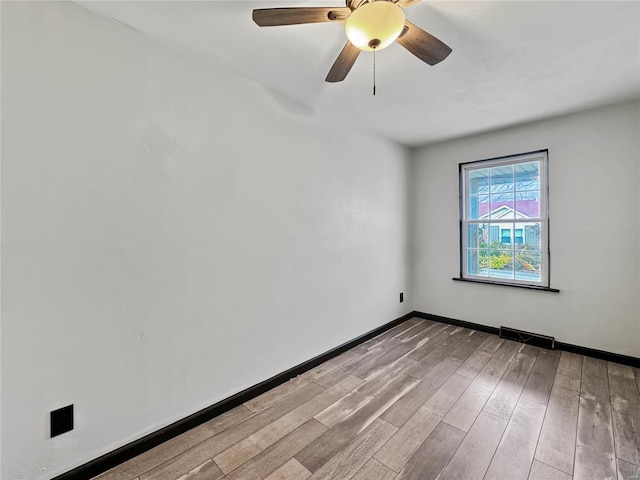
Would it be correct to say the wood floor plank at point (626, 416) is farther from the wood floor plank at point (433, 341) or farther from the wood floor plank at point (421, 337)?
the wood floor plank at point (421, 337)

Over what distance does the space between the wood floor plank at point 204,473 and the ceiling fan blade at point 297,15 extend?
2.26 metres

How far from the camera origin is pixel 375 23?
121 cm

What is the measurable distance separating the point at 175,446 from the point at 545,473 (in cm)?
205

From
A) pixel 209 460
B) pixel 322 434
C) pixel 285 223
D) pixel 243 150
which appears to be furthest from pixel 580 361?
pixel 243 150

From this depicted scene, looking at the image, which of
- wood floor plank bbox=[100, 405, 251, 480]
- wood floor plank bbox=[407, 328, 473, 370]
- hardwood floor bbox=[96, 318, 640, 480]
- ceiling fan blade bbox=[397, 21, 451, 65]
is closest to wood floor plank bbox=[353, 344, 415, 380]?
hardwood floor bbox=[96, 318, 640, 480]

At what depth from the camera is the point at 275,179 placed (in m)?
2.32

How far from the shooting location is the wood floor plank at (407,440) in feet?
5.23

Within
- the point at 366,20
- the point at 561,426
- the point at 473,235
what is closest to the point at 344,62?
the point at 366,20

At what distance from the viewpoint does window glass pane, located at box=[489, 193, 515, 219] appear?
10.9 feet

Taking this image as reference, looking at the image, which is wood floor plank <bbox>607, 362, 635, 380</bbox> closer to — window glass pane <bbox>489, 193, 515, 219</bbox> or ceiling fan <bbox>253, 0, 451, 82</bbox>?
window glass pane <bbox>489, 193, 515, 219</bbox>

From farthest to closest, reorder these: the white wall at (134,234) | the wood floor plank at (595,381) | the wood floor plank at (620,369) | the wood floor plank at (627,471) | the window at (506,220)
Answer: the window at (506,220) < the wood floor plank at (620,369) < the wood floor plank at (595,381) < the wood floor plank at (627,471) < the white wall at (134,234)

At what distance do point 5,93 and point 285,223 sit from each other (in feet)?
5.46

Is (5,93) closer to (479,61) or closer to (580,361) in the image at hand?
(479,61)

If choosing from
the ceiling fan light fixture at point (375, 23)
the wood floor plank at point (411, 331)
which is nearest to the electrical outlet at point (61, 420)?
the ceiling fan light fixture at point (375, 23)
